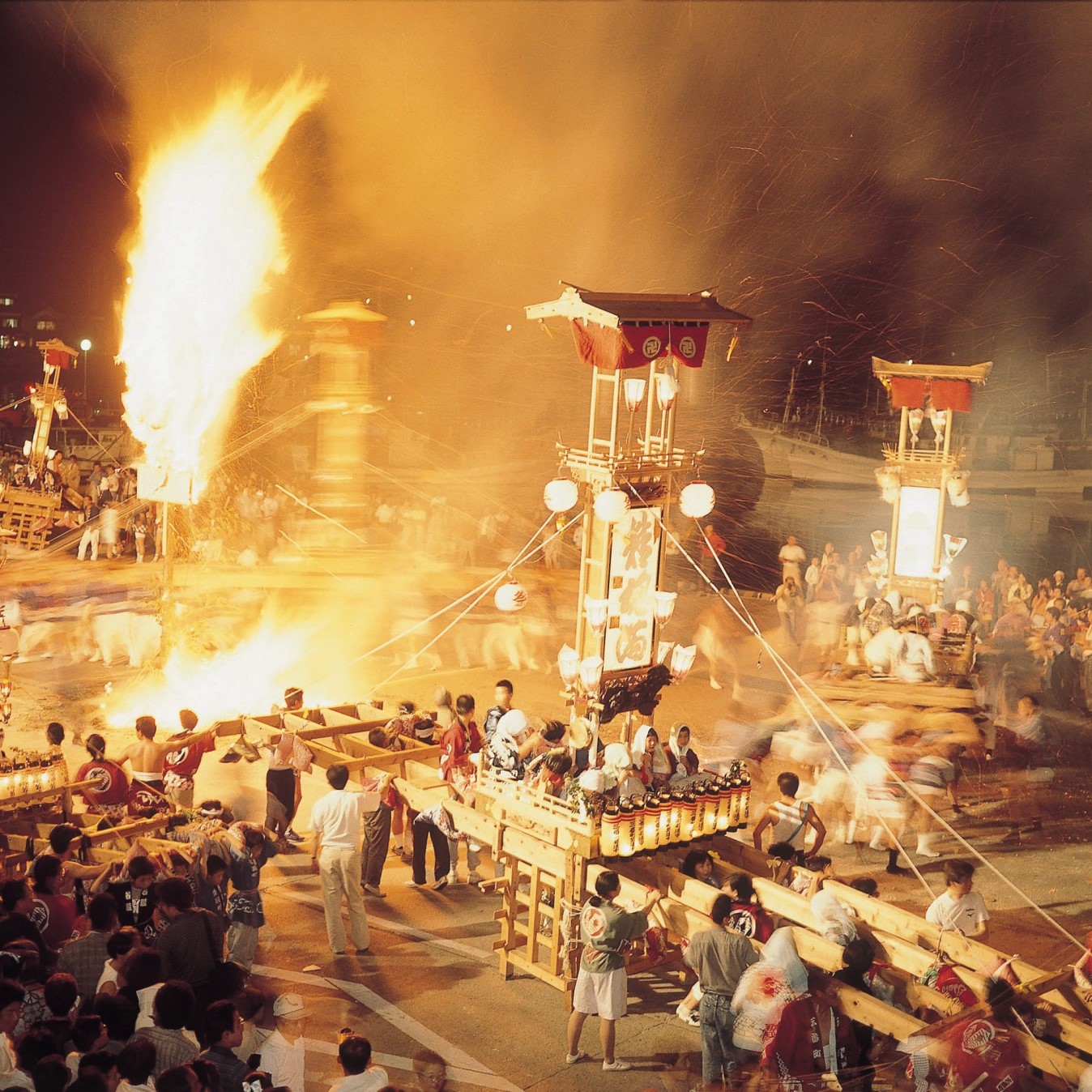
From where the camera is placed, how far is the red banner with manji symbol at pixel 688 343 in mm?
8891

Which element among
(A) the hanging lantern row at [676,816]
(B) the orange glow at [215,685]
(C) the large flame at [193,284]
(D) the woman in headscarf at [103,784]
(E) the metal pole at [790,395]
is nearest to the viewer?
(A) the hanging lantern row at [676,816]

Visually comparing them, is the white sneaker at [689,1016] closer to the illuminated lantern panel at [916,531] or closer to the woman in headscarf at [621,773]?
the woman in headscarf at [621,773]

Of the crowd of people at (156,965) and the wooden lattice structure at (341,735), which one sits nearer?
the crowd of people at (156,965)

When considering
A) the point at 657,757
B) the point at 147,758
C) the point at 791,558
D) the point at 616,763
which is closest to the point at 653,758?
the point at 657,757

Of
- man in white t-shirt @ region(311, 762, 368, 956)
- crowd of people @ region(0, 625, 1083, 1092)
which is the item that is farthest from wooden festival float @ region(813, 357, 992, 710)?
man in white t-shirt @ region(311, 762, 368, 956)

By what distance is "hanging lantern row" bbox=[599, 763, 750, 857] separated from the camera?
7.11 m

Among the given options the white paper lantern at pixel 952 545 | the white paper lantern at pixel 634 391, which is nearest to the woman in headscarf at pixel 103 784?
the white paper lantern at pixel 634 391

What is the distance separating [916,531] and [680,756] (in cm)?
730

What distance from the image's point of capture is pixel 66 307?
2778 centimetres

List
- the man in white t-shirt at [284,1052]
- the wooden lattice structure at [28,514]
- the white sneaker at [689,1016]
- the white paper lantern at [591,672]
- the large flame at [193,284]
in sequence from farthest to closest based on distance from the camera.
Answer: the wooden lattice structure at [28,514] → the large flame at [193,284] → the white paper lantern at [591,672] → the white sneaker at [689,1016] → the man in white t-shirt at [284,1052]

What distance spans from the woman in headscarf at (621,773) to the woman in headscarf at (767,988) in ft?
6.19

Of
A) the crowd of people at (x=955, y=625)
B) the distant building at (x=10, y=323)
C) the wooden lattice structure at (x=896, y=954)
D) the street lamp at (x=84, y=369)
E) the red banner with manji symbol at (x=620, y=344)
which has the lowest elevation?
the wooden lattice structure at (x=896, y=954)

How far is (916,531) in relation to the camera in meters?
14.4

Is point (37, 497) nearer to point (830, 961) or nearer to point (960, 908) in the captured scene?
point (830, 961)
